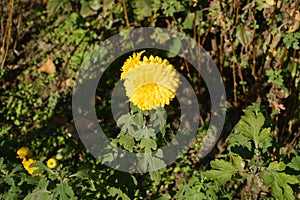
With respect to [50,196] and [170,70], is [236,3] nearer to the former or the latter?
[170,70]

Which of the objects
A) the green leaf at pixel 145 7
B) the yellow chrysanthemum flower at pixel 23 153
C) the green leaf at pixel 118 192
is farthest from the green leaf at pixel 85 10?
the green leaf at pixel 118 192

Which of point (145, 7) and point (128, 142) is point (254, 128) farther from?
point (145, 7)

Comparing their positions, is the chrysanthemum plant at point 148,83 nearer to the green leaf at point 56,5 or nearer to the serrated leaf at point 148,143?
the serrated leaf at point 148,143

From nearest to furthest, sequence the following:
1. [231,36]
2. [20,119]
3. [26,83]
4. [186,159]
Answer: [231,36] < [186,159] < [20,119] < [26,83]

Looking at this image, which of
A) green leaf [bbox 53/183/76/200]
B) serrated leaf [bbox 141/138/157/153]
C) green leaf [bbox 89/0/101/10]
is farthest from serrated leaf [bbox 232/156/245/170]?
green leaf [bbox 89/0/101/10]

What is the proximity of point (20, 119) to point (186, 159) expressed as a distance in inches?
47.8

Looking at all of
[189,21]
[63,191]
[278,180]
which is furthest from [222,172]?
[189,21]

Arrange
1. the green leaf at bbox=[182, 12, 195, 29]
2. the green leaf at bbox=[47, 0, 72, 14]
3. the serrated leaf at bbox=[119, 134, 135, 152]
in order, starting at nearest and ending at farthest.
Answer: the serrated leaf at bbox=[119, 134, 135, 152], the green leaf at bbox=[182, 12, 195, 29], the green leaf at bbox=[47, 0, 72, 14]

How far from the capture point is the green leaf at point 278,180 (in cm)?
193

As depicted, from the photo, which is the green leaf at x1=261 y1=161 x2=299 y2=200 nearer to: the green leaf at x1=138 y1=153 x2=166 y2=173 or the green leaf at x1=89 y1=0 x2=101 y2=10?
the green leaf at x1=138 y1=153 x2=166 y2=173

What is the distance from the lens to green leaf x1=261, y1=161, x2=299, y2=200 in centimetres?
Answer: 193

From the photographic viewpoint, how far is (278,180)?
195 centimetres

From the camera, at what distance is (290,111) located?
2975mm

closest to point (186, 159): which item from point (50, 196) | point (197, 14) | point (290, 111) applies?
point (290, 111)
